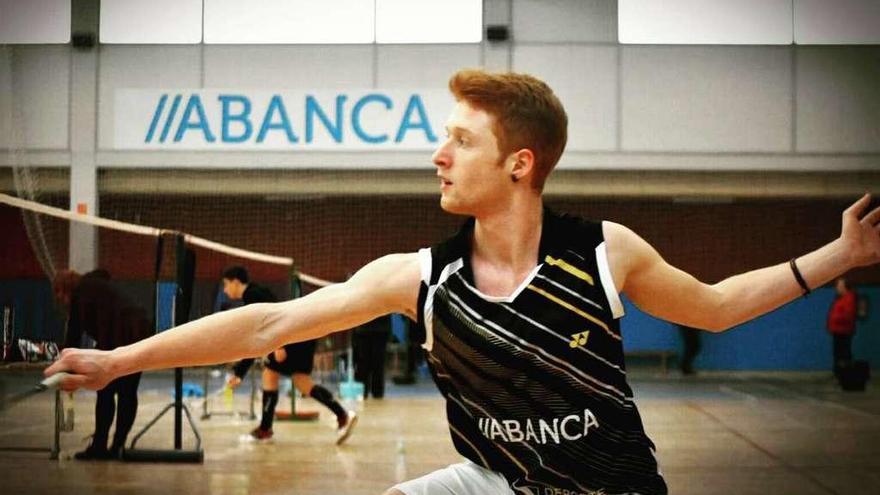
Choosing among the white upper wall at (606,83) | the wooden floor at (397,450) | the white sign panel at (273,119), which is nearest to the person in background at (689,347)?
the white upper wall at (606,83)

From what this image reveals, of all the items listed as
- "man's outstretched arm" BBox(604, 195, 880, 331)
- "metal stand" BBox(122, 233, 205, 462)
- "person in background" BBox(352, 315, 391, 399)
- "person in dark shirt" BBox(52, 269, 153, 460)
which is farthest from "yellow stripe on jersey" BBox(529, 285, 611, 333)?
"person in background" BBox(352, 315, 391, 399)

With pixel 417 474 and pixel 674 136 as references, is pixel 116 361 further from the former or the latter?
pixel 674 136

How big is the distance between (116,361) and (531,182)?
3.69ft

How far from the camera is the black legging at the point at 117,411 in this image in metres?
8.63

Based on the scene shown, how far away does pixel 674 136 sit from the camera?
17312 millimetres

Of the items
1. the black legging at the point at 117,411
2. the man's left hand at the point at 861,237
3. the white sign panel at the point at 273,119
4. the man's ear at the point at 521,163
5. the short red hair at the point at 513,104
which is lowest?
the black legging at the point at 117,411

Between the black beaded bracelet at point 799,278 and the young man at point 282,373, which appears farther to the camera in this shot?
the young man at point 282,373

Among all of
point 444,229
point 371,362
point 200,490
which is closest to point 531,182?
point 200,490

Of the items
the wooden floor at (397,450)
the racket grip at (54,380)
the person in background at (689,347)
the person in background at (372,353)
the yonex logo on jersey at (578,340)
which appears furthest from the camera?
the person in background at (689,347)

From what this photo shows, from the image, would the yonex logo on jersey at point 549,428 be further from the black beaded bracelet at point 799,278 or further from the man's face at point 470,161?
the black beaded bracelet at point 799,278

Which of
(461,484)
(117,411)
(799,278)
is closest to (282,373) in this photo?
(117,411)

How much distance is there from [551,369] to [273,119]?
15.2m

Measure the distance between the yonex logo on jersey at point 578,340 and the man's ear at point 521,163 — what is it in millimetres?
433

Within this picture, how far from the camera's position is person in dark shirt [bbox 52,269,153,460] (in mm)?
8047
